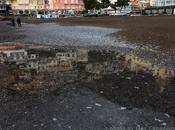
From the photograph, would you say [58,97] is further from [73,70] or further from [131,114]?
[73,70]

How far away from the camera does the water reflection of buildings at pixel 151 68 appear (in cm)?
1271

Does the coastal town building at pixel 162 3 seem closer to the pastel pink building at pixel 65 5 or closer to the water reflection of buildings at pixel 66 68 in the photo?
the pastel pink building at pixel 65 5

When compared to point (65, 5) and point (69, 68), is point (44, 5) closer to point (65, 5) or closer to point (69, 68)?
point (65, 5)

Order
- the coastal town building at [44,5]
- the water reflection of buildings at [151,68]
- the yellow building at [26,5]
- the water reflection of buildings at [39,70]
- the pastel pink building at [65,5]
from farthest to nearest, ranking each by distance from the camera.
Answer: the pastel pink building at [65,5] → the coastal town building at [44,5] → the yellow building at [26,5] → the water reflection of buildings at [151,68] → the water reflection of buildings at [39,70]

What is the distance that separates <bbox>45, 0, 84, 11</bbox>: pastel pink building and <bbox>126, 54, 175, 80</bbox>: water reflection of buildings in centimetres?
16212

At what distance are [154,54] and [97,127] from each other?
440 inches

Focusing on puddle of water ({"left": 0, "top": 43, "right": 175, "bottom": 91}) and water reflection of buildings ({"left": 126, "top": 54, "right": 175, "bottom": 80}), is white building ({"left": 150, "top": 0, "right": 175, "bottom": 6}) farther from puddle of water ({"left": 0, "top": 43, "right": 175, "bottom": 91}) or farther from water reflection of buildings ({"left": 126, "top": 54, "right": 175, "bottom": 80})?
water reflection of buildings ({"left": 126, "top": 54, "right": 175, "bottom": 80})

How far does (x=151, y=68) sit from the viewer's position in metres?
14.2

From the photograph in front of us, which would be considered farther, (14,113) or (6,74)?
(6,74)

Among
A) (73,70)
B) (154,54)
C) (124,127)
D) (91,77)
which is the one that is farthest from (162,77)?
(154,54)

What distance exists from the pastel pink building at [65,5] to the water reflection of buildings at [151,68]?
162117 millimetres

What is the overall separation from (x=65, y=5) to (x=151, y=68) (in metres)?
171

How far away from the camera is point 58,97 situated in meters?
10.2

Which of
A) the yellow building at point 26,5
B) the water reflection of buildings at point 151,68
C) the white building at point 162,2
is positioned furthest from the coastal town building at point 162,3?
the water reflection of buildings at point 151,68
